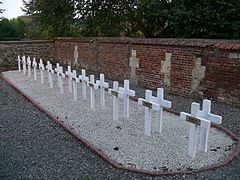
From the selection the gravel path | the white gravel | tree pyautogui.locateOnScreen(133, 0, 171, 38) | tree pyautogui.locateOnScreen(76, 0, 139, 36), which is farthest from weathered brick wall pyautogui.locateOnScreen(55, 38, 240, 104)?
tree pyautogui.locateOnScreen(76, 0, 139, 36)

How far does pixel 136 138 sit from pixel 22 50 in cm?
1219

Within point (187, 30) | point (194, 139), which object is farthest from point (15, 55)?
point (194, 139)

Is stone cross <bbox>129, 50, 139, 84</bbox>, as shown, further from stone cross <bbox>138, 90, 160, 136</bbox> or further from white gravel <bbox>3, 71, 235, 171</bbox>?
stone cross <bbox>138, 90, 160, 136</bbox>

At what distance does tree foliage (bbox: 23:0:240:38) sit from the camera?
12211 mm

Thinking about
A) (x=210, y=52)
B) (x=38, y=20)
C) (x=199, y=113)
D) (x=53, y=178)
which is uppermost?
(x=38, y=20)

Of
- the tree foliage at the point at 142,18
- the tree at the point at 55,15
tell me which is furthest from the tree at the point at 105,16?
the tree at the point at 55,15

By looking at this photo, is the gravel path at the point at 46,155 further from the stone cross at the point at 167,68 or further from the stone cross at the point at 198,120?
the stone cross at the point at 167,68

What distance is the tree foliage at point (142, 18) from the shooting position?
12211mm

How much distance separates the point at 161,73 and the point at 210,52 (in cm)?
189

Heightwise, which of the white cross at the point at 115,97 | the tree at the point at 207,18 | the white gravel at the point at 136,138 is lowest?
the white gravel at the point at 136,138

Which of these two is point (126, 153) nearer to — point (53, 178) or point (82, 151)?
point (82, 151)

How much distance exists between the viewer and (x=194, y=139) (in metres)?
4.23

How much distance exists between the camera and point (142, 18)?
16.2 m

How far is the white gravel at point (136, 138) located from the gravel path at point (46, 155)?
292 mm
